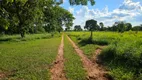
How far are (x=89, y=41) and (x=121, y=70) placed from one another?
19.3 m

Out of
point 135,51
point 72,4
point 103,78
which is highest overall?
point 72,4

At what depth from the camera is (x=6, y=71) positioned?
37.0 feet

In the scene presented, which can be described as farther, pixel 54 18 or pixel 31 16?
pixel 54 18

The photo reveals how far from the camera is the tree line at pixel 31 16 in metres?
16.0

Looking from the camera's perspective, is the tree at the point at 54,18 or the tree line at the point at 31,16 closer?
the tree line at the point at 31,16

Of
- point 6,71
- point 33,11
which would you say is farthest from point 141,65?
point 33,11

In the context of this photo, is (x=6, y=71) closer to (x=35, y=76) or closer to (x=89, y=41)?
(x=35, y=76)

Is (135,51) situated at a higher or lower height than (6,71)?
higher

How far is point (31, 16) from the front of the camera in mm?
35031

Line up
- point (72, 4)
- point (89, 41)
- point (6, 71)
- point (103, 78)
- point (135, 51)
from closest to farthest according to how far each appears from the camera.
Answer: point (103, 78)
point (6, 71)
point (135, 51)
point (72, 4)
point (89, 41)

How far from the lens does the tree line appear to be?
1605 centimetres

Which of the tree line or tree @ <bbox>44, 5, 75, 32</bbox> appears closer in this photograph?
the tree line

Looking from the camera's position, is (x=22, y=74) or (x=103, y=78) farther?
(x=22, y=74)

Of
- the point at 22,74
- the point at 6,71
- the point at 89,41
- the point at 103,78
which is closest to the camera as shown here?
the point at 103,78
